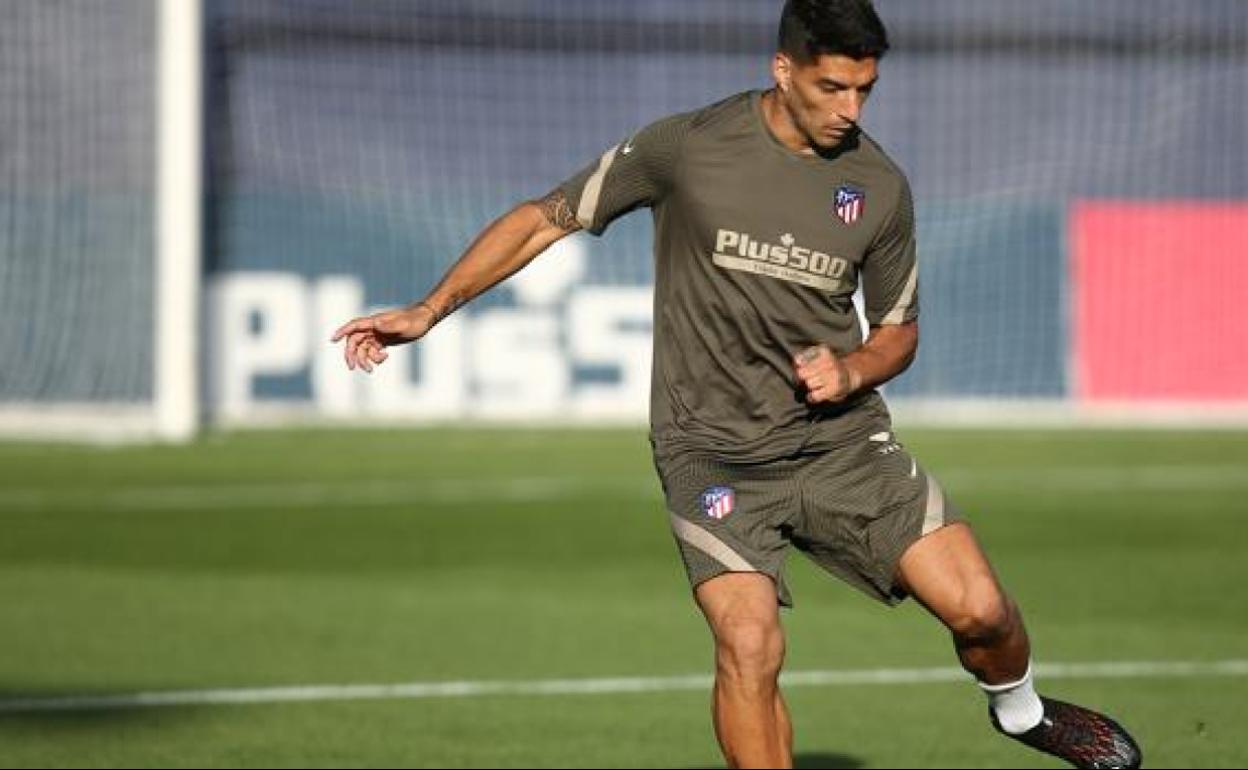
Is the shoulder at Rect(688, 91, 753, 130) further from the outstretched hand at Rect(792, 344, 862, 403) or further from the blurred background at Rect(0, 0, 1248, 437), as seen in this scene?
the blurred background at Rect(0, 0, 1248, 437)

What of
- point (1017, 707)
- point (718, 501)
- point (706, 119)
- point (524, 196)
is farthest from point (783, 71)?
point (524, 196)

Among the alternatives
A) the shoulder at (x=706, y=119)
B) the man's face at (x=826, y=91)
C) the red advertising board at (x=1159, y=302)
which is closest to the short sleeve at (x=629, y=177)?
the shoulder at (x=706, y=119)

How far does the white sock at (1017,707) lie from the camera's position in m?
7.61

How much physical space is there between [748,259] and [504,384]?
59.8ft

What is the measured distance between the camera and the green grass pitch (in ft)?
30.1

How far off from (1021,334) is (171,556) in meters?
12.9

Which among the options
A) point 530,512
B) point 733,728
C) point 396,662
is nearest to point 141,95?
point 530,512

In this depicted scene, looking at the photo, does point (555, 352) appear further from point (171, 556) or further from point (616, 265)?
point (171, 556)

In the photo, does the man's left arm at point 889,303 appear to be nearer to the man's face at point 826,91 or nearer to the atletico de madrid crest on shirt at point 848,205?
the atletico de madrid crest on shirt at point 848,205

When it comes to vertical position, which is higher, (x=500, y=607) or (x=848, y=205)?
(x=848, y=205)

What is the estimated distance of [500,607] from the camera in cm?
1273

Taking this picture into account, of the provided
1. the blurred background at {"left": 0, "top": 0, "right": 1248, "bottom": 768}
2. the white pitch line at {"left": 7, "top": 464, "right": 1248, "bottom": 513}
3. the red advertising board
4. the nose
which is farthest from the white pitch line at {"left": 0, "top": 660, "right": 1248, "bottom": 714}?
the red advertising board

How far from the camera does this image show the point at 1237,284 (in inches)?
1008

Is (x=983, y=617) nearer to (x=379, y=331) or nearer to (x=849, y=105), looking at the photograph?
(x=849, y=105)
